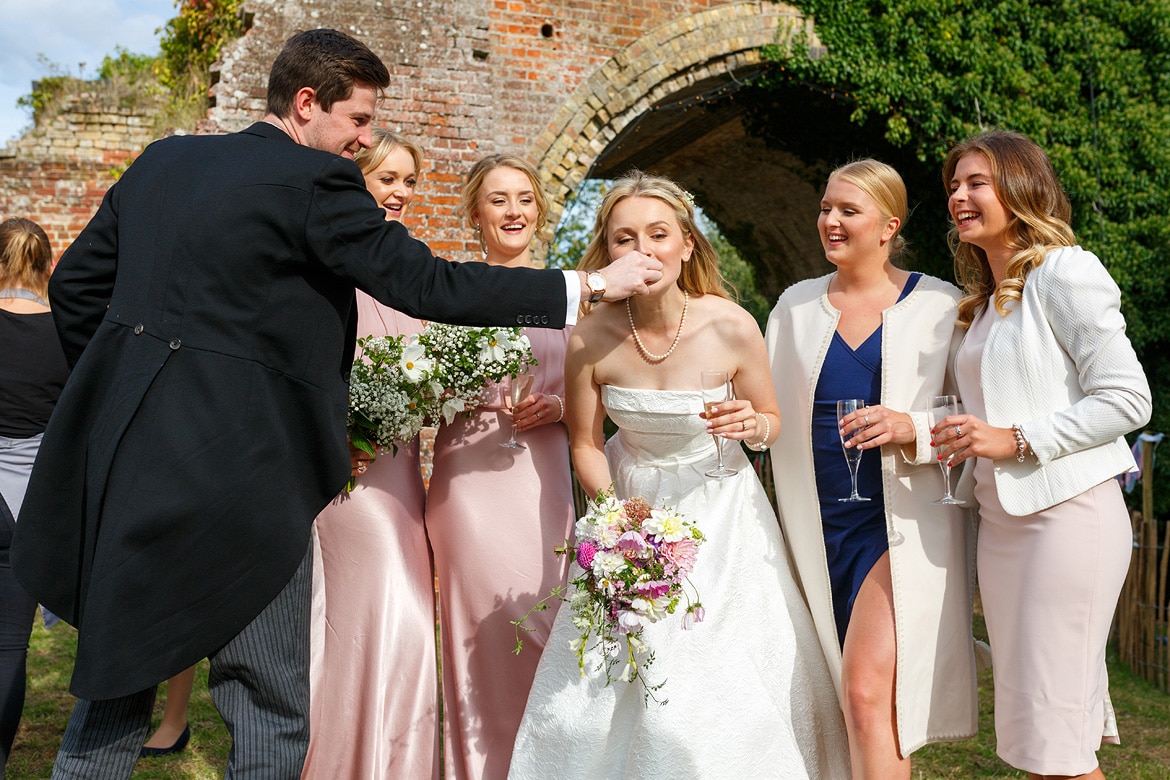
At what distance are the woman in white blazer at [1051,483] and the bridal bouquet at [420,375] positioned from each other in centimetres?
161

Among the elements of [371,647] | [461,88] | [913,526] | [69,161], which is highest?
[461,88]

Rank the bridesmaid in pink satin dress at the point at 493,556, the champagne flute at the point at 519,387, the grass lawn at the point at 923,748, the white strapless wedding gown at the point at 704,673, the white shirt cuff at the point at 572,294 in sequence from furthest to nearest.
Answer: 1. the grass lawn at the point at 923,748
2. the bridesmaid in pink satin dress at the point at 493,556
3. the champagne flute at the point at 519,387
4. the white strapless wedding gown at the point at 704,673
5. the white shirt cuff at the point at 572,294

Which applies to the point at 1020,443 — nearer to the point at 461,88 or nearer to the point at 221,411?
the point at 221,411

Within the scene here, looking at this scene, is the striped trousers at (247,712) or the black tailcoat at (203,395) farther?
the striped trousers at (247,712)

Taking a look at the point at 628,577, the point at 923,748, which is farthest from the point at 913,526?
the point at 923,748

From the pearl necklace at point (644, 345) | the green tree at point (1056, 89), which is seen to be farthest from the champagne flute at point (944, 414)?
the green tree at point (1056, 89)

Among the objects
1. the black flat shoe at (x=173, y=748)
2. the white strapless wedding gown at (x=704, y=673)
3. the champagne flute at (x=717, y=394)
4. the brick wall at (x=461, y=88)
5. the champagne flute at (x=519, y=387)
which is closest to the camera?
the white strapless wedding gown at (x=704, y=673)

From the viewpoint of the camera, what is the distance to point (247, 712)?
2859mm

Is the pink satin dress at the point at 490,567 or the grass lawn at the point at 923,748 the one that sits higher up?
the pink satin dress at the point at 490,567

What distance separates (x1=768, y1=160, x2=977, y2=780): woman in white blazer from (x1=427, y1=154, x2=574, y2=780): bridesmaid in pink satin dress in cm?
95

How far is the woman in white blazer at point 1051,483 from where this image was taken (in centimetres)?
321

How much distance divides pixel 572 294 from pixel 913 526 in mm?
1517

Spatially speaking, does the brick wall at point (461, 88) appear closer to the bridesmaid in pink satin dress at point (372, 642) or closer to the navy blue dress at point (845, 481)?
the bridesmaid in pink satin dress at point (372, 642)

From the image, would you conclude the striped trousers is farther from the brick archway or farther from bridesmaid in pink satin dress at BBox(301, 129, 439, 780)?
the brick archway
